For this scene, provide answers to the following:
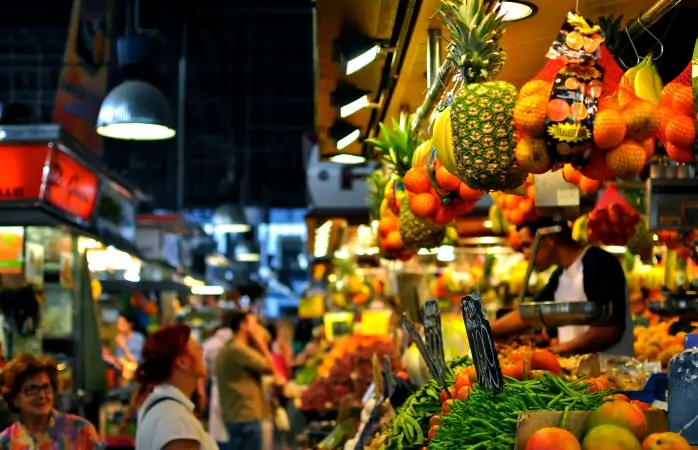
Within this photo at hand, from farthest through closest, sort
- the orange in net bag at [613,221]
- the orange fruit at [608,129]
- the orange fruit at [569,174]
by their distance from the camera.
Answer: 1. the orange in net bag at [613,221]
2. the orange fruit at [569,174]
3. the orange fruit at [608,129]

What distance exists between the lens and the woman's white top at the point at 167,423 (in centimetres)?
464

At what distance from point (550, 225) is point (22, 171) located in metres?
4.13

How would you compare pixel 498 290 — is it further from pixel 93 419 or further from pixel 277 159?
pixel 277 159

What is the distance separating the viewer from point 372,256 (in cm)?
1162

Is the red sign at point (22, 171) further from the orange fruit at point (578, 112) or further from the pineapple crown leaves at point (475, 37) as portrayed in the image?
the orange fruit at point (578, 112)

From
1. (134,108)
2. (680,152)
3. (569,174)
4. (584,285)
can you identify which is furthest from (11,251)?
(680,152)

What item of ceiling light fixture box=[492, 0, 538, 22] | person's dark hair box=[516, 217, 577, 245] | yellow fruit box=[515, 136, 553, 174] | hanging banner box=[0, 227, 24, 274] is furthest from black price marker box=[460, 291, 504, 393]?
hanging banner box=[0, 227, 24, 274]

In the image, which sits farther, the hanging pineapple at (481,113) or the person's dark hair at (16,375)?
the person's dark hair at (16,375)

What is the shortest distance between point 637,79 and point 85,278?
7287 mm

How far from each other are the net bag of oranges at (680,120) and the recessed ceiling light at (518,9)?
4.85 feet

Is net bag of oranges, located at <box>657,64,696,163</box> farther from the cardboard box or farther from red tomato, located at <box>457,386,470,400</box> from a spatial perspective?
red tomato, located at <box>457,386,470,400</box>

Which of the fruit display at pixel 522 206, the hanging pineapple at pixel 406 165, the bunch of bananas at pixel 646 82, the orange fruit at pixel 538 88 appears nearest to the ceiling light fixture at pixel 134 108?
the hanging pineapple at pixel 406 165

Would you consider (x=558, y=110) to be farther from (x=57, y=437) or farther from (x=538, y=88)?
(x=57, y=437)

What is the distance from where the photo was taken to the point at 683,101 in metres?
2.86
